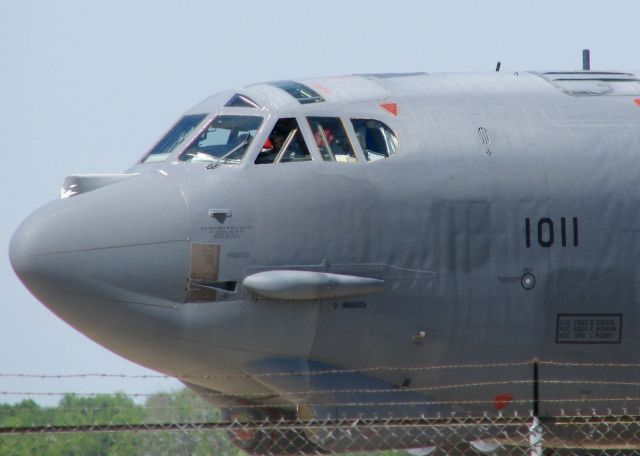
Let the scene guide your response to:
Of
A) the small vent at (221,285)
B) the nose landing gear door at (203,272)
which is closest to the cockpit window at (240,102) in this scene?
the nose landing gear door at (203,272)

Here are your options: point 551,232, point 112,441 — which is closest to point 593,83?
point 551,232

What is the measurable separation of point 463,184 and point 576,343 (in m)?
1.80

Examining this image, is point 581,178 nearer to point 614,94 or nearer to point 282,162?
point 614,94

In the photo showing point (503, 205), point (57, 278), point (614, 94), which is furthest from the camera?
point (614, 94)

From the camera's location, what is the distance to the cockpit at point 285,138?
11945 millimetres

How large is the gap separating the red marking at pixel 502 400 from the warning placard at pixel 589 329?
0.71m

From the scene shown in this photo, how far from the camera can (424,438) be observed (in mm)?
12320

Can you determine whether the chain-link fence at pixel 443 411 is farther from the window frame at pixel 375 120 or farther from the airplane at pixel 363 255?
the window frame at pixel 375 120

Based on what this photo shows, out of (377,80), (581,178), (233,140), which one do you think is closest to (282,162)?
(233,140)

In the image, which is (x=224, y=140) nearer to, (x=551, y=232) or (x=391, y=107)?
(x=391, y=107)

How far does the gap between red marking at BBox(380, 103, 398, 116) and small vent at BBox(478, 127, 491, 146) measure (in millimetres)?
794

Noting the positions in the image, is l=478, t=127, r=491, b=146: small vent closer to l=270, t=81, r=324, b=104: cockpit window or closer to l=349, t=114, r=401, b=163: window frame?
l=349, t=114, r=401, b=163: window frame

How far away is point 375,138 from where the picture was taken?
12.2 metres

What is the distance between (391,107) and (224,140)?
156cm
